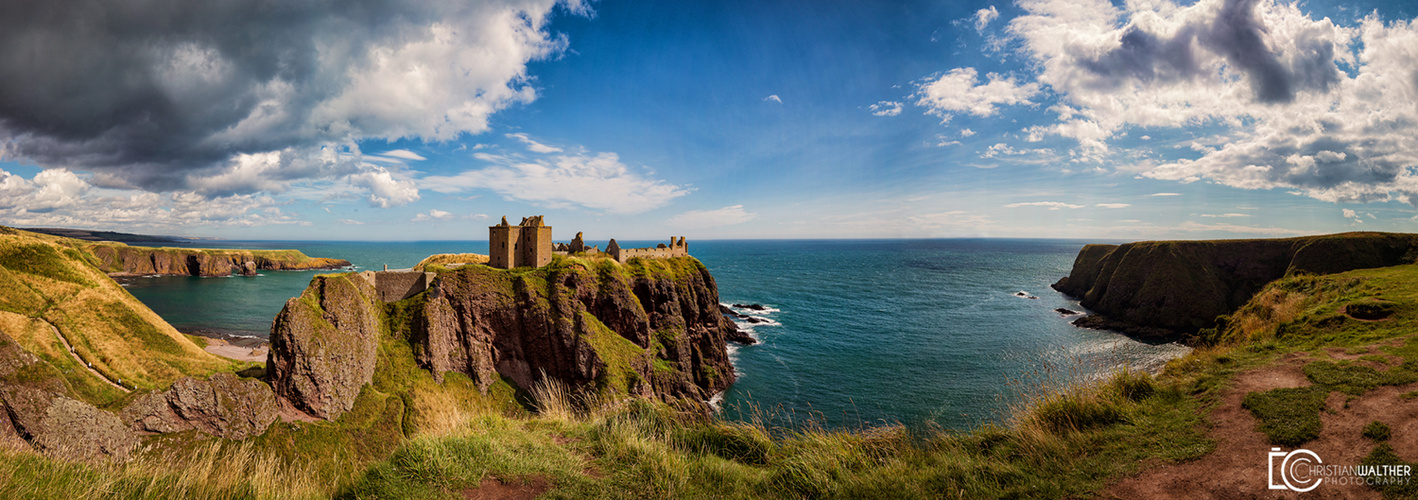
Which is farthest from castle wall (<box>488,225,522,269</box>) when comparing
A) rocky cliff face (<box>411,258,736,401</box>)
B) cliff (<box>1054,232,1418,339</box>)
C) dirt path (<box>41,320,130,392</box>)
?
cliff (<box>1054,232,1418,339</box>)

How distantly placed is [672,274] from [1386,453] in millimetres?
52187

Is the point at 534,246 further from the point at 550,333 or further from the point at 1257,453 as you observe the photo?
the point at 1257,453

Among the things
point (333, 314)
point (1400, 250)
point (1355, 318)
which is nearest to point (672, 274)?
point (333, 314)

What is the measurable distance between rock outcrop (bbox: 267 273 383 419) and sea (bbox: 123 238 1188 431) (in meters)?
26.2

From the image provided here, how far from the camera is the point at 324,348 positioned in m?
26.6

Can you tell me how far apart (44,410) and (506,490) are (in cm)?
2689

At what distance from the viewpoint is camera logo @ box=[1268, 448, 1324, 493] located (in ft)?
21.2

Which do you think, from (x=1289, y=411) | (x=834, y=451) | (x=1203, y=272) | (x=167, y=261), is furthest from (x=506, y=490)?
(x=167, y=261)

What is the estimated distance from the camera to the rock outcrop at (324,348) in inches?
1000

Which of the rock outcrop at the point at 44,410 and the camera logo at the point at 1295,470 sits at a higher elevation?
the camera logo at the point at 1295,470

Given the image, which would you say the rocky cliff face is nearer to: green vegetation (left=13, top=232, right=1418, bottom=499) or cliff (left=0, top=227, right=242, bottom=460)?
cliff (left=0, top=227, right=242, bottom=460)

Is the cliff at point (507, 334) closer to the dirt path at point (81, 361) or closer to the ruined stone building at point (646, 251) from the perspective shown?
the ruined stone building at point (646, 251)

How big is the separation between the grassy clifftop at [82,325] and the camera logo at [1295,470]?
38.1 metres

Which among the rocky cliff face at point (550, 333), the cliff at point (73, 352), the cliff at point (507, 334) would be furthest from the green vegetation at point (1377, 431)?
the cliff at point (73, 352)
